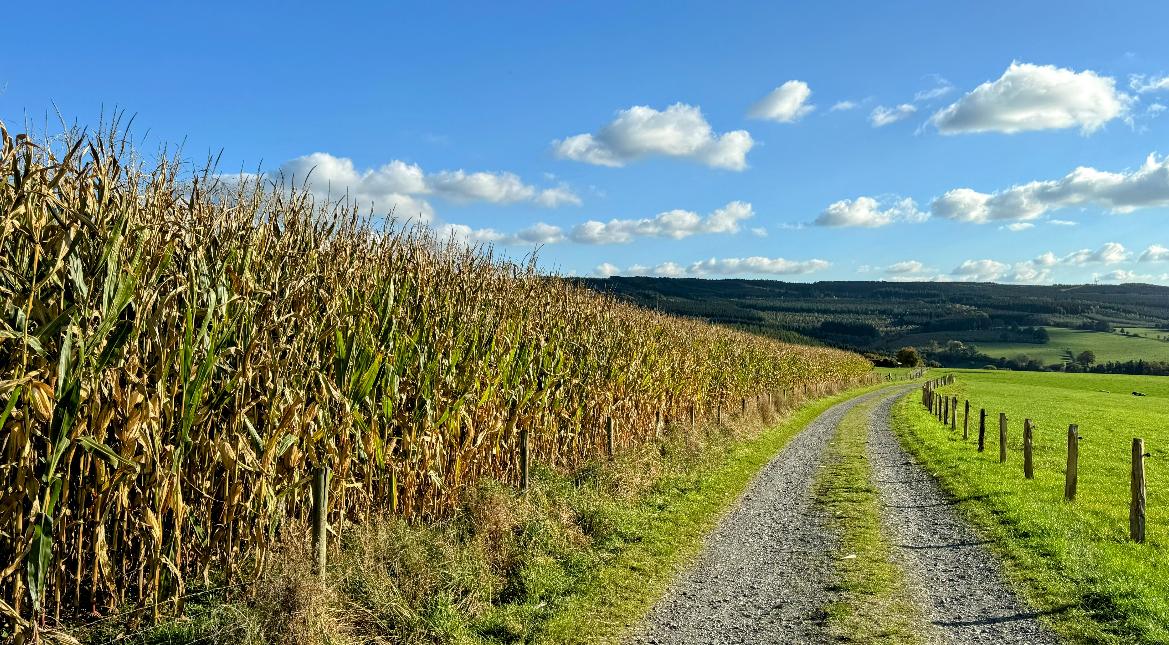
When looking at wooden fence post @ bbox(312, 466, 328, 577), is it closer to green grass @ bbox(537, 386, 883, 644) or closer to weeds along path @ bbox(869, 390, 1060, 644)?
green grass @ bbox(537, 386, 883, 644)

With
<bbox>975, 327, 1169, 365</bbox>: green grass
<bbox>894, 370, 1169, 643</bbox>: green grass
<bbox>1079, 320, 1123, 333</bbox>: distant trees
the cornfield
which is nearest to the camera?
the cornfield

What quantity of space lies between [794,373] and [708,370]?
20.3 m

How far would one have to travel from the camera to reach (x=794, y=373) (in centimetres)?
4375

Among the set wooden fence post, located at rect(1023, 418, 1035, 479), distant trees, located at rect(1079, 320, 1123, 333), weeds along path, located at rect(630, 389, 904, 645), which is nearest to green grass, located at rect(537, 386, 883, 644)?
weeds along path, located at rect(630, 389, 904, 645)

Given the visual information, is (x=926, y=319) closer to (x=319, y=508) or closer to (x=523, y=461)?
(x=523, y=461)

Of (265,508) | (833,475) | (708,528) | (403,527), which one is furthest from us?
(833,475)

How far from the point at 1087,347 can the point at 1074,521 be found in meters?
154

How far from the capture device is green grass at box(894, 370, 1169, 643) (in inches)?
287

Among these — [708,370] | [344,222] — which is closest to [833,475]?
[708,370]

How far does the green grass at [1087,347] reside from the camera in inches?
4847

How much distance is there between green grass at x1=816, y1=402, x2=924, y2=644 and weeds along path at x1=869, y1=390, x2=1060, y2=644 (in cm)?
18

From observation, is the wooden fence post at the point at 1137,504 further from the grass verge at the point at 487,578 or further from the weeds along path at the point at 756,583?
the grass verge at the point at 487,578

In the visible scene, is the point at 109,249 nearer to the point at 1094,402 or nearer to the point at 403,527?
the point at 403,527

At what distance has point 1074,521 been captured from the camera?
1096 cm
